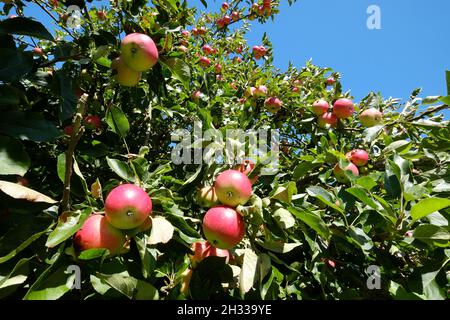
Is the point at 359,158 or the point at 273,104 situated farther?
the point at 273,104

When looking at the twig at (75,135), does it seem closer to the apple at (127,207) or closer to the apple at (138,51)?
the apple at (127,207)

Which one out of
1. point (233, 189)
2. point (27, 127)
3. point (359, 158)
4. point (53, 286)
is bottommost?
point (53, 286)

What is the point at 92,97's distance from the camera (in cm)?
210

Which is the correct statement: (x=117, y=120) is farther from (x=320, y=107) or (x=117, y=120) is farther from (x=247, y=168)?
(x=320, y=107)

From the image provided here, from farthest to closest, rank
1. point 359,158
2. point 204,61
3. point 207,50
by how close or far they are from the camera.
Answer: point 207,50 → point 204,61 → point 359,158

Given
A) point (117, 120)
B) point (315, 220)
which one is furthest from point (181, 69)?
point (315, 220)

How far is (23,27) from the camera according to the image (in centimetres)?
136

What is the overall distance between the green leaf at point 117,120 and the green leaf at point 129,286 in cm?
67

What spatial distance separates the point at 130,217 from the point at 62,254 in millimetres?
234

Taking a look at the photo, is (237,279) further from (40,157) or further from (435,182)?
(40,157)

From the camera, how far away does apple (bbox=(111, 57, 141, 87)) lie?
5.10 feet

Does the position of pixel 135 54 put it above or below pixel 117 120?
above

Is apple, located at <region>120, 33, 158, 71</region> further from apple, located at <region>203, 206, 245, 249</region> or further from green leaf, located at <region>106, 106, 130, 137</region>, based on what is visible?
apple, located at <region>203, 206, 245, 249</region>

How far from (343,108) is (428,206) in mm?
1433
